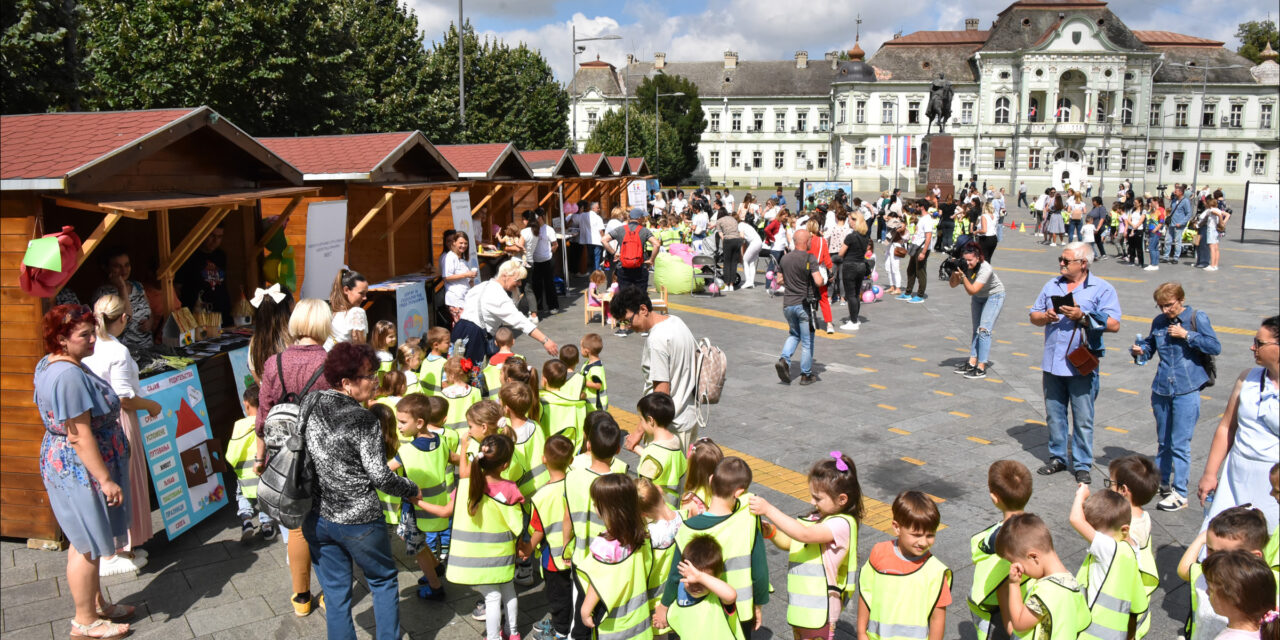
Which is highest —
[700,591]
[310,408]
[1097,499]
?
[310,408]

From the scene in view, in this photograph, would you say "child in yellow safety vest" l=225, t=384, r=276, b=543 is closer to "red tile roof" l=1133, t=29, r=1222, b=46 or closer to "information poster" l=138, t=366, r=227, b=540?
"information poster" l=138, t=366, r=227, b=540

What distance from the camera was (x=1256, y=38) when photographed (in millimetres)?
90000

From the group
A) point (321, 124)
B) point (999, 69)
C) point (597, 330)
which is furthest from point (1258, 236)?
point (999, 69)

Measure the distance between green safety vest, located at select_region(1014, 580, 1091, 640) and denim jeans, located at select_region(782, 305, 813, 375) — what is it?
24.0ft

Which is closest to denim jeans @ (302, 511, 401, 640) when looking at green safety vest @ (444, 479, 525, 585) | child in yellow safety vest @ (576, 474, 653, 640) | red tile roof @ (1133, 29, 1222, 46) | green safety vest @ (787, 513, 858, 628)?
green safety vest @ (444, 479, 525, 585)

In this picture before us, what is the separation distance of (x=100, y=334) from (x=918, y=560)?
5.11 metres

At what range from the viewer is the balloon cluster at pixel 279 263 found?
1011cm

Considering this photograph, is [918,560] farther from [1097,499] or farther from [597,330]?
[597,330]

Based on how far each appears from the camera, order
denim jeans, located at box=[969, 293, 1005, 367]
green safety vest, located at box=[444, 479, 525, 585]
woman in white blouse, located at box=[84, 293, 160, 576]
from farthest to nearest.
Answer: denim jeans, located at box=[969, 293, 1005, 367] < woman in white blouse, located at box=[84, 293, 160, 576] < green safety vest, located at box=[444, 479, 525, 585]

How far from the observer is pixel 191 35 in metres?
19.3

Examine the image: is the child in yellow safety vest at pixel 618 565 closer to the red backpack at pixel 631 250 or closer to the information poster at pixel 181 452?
the information poster at pixel 181 452

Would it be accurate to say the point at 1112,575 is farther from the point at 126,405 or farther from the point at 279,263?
the point at 279,263

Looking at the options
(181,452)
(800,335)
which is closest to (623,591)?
(181,452)

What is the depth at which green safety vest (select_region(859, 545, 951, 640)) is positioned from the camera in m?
4.06
